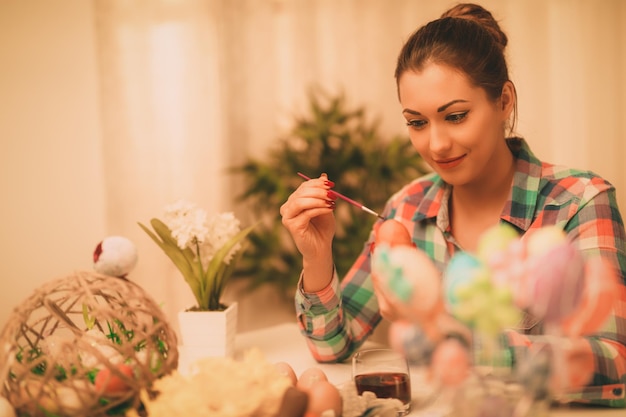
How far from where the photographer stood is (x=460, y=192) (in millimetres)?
1513

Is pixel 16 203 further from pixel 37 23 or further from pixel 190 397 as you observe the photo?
pixel 190 397

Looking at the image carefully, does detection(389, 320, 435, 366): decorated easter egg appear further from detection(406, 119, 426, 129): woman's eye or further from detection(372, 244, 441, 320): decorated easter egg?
detection(406, 119, 426, 129): woman's eye

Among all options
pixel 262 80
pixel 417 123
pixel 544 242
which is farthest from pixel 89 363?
pixel 262 80

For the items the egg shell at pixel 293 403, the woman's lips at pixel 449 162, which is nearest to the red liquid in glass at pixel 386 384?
the egg shell at pixel 293 403

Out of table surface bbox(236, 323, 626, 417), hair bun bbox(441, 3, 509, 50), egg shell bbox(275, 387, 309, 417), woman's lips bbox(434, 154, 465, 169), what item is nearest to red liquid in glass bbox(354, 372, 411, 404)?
table surface bbox(236, 323, 626, 417)

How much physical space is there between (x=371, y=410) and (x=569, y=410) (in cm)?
34

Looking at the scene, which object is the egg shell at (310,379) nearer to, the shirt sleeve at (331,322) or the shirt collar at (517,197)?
the shirt sleeve at (331,322)

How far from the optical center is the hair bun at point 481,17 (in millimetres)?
1416

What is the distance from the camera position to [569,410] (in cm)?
99

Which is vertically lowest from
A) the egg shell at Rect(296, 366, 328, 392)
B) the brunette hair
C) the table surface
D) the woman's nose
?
the table surface

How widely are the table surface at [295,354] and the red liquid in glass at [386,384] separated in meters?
0.04

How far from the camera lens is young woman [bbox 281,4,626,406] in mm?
1233

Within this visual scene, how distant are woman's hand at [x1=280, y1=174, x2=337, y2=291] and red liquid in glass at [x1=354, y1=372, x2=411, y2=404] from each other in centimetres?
36

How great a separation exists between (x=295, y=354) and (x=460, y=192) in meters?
0.55
